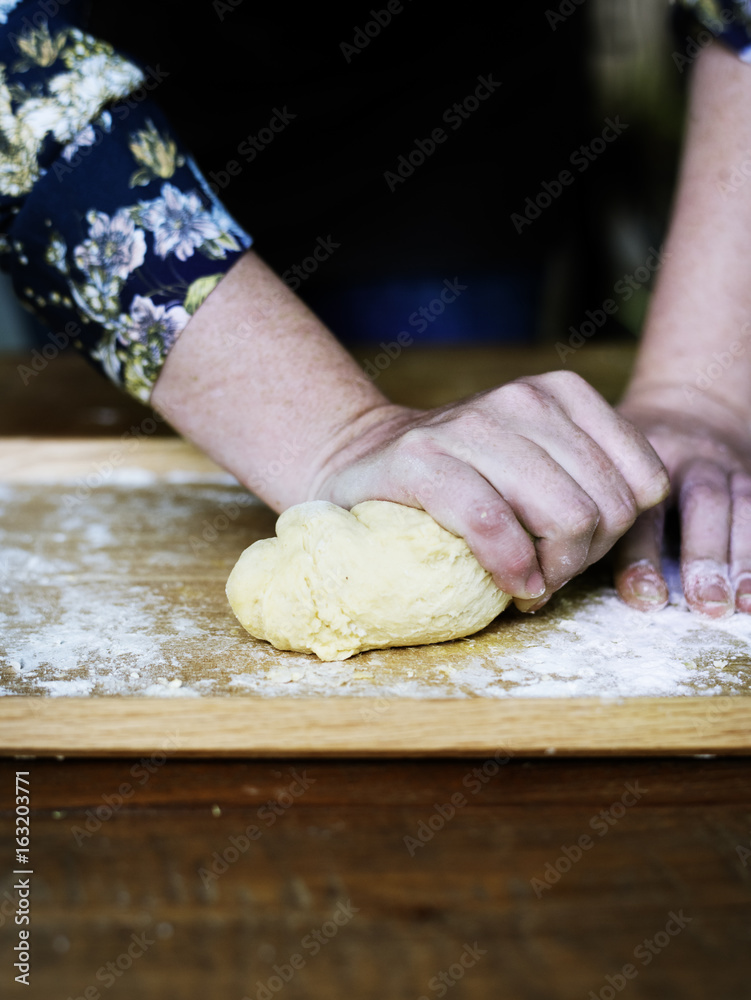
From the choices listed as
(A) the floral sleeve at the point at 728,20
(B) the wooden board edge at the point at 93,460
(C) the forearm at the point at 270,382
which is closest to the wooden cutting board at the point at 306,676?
(C) the forearm at the point at 270,382

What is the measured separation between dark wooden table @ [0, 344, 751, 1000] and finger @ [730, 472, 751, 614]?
0.87 feet

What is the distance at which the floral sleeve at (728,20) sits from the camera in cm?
124

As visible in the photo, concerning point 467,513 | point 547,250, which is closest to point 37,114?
point 467,513

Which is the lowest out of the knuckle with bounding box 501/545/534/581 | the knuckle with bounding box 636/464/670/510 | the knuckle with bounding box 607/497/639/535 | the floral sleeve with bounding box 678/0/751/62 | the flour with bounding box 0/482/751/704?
the flour with bounding box 0/482/751/704

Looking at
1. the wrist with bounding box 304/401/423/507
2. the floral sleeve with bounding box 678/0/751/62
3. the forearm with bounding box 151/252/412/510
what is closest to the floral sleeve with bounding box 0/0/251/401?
the forearm with bounding box 151/252/412/510

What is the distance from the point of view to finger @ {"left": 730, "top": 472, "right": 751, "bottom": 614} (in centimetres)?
103

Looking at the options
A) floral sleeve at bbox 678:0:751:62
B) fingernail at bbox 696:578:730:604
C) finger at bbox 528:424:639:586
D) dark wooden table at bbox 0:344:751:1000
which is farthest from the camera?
floral sleeve at bbox 678:0:751:62

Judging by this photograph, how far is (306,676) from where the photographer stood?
898mm

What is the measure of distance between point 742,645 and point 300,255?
56.0 inches

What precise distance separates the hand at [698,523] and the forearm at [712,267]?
0.07m

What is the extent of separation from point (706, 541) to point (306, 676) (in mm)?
542

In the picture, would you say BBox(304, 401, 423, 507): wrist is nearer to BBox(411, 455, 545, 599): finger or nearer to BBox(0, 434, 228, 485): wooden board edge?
BBox(411, 455, 545, 599): finger

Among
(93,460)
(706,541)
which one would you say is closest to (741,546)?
(706,541)

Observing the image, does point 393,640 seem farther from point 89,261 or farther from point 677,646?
point 89,261
